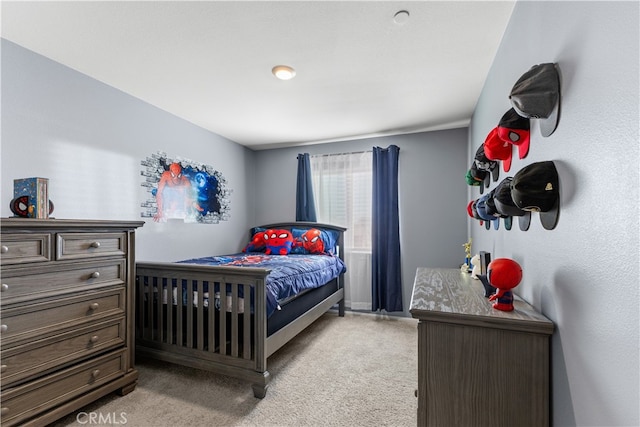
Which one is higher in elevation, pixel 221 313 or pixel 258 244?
pixel 258 244

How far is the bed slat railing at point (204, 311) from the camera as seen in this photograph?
1.95 m

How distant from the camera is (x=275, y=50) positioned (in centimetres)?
190

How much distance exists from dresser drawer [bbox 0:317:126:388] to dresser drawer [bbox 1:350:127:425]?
54mm

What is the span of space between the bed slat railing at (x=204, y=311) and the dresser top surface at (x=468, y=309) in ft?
3.40

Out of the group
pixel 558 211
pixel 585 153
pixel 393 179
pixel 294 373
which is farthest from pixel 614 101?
pixel 393 179

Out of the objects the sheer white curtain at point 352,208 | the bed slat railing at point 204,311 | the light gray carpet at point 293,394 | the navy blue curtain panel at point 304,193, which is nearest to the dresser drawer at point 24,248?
the bed slat railing at point 204,311

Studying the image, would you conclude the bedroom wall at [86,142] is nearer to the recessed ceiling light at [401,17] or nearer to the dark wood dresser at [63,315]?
the dark wood dresser at [63,315]

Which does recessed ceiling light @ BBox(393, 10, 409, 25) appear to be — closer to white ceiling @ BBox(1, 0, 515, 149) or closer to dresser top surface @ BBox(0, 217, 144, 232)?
white ceiling @ BBox(1, 0, 515, 149)

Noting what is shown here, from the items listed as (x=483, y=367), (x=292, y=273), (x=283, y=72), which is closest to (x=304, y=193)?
(x=292, y=273)

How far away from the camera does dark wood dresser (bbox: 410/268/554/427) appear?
0.99 m

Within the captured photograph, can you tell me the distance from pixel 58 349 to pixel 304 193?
2857 millimetres

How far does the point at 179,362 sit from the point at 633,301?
246cm

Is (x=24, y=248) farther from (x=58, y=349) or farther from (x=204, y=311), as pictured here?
(x=204, y=311)

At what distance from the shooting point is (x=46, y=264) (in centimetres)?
155
